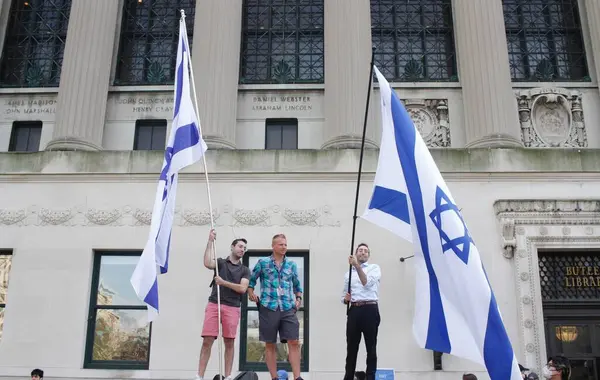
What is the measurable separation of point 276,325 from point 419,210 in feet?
9.69

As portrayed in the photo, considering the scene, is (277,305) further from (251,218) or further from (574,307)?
(574,307)

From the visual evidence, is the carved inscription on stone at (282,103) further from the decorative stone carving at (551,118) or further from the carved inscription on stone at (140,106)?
the decorative stone carving at (551,118)

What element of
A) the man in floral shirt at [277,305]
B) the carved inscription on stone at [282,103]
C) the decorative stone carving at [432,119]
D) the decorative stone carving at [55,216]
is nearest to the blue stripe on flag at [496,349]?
the man in floral shirt at [277,305]

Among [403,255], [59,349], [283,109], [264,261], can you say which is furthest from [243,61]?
[264,261]

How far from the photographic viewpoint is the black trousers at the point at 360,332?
8.73 meters

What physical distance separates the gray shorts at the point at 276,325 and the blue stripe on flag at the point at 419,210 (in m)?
2.65

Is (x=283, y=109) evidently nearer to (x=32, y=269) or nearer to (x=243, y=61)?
(x=243, y=61)

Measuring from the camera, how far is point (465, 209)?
15.6m

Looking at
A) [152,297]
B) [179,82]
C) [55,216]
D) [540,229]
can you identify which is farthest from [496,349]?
[55,216]

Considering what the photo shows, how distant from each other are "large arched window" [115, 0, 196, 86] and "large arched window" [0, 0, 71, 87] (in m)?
2.14

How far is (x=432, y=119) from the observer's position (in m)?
19.2

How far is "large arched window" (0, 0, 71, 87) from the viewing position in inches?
807

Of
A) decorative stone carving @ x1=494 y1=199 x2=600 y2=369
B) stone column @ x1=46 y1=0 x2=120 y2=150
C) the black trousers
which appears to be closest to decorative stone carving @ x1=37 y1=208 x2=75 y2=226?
stone column @ x1=46 y1=0 x2=120 y2=150

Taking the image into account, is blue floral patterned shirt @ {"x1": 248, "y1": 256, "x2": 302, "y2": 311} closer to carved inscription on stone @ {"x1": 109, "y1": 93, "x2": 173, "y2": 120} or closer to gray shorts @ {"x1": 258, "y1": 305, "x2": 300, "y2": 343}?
gray shorts @ {"x1": 258, "y1": 305, "x2": 300, "y2": 343}
